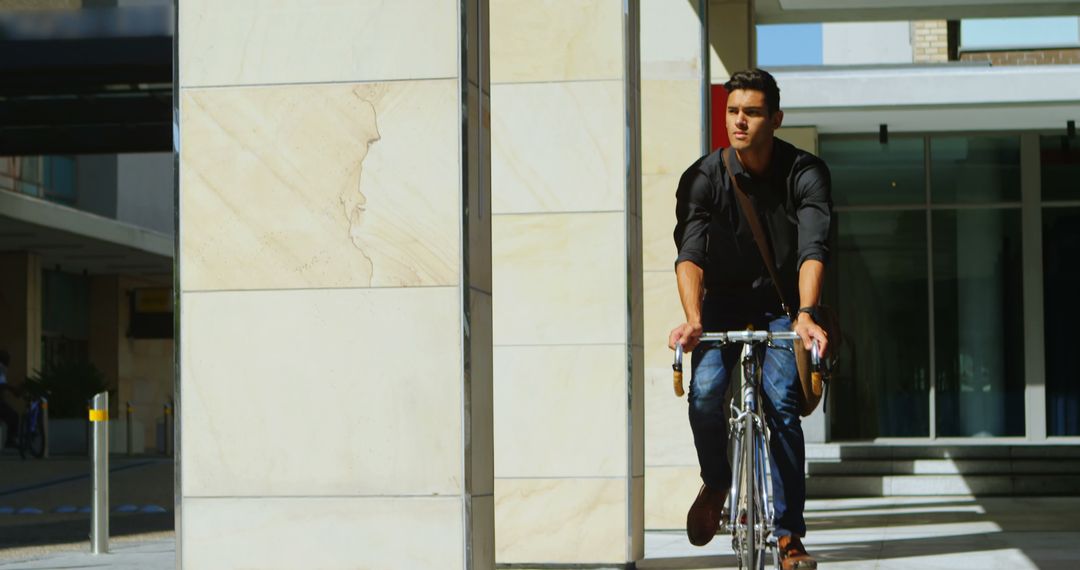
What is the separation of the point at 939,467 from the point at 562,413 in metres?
10.4

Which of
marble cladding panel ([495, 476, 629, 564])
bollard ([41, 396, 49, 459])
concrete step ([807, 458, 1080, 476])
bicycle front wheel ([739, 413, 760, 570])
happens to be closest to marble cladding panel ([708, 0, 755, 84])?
marble cladding panel ([495, 476, 629, 564])

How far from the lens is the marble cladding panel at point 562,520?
797cm

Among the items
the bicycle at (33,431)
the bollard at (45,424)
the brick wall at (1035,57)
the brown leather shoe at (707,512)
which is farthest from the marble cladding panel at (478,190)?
the bollard at (45,424)

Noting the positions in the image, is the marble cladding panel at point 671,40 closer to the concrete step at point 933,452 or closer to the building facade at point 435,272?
the building facade at point 435,272

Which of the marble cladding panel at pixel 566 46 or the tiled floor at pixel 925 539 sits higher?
the marble cladding panel at pixel 566 46

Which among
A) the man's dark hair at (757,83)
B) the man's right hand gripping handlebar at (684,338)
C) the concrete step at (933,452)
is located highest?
the man's dark hair at (757,83)

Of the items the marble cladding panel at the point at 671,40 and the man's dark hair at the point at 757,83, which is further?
the marble cladding panel at the point at 671,40

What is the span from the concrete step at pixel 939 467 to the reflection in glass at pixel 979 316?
2.93 meters

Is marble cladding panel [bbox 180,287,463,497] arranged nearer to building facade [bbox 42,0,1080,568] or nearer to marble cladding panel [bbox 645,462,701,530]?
building facade [bbox 42,0,1080,568]

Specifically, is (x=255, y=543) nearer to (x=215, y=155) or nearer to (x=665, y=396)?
(x=215, y=155)

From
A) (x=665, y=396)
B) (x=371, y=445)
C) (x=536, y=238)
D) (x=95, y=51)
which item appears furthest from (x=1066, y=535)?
(x=95, y=51)

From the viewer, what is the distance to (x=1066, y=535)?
33.8 ft

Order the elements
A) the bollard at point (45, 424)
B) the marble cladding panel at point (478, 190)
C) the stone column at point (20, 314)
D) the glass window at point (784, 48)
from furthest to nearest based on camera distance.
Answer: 1. the stone column at point (20, 314)
2. the bollard at point (45, 424)
3. the glass window at point (784, 48)
4. the marble cladding panel at point (478, 190)

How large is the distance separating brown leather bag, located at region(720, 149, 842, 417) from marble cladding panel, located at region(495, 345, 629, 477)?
226 cm
